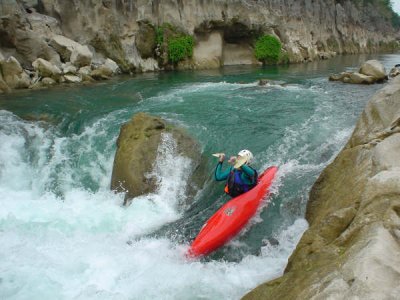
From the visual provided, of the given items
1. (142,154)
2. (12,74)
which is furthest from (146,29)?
(142,154)

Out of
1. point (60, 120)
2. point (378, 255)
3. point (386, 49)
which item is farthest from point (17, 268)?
point (386, 49)

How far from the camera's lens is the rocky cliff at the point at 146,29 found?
15.2 meters

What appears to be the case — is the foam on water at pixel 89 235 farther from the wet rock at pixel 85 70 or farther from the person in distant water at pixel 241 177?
the wet rock at pixel 85 70

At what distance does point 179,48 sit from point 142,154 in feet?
50.9

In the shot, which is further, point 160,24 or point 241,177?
point 160,24

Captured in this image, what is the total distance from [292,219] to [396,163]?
2.20 metres

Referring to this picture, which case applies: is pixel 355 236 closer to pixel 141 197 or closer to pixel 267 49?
pixel 141 197

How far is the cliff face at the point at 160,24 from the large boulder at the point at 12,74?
1.64 metres

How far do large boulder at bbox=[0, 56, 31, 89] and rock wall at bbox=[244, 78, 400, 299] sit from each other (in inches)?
459

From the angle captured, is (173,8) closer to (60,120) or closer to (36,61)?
(36,61)

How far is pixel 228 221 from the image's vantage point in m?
5.63

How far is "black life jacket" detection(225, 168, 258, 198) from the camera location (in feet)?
20.7

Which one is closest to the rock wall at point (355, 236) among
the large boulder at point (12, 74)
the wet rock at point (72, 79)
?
the large boulder at point (12, 74)

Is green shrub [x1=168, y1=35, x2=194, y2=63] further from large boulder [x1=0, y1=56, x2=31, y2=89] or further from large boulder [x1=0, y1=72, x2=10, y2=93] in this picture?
large boulder [x1=0, y1=72, x2=10, y2=93]
